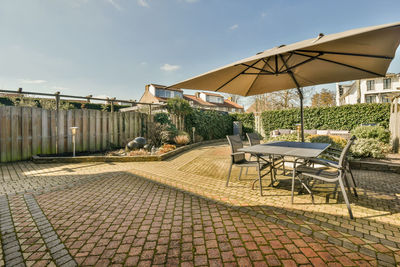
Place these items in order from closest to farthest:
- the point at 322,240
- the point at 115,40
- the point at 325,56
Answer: the point at 322,240
the point at 325,56
the point at 115,40

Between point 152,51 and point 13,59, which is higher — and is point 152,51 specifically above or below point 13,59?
above

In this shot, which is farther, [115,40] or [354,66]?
[115,40]

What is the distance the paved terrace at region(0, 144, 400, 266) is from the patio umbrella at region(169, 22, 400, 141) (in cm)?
212

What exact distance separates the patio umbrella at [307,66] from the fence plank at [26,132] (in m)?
5.70

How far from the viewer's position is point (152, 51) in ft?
34.6

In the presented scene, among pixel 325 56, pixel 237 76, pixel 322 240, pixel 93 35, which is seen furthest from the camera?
pixel 93 35

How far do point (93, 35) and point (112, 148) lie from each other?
4834 millimetres

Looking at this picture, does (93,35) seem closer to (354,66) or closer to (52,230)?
(52,230)

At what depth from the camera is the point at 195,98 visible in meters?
37.8

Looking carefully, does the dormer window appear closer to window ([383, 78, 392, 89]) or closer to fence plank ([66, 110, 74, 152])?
window ([383, 78, 392, 89])

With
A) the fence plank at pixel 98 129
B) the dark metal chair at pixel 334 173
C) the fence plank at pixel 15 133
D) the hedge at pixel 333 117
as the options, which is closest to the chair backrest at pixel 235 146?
the dark metal chair at pixel 334 173

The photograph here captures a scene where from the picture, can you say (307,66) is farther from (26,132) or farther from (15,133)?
(15,133)

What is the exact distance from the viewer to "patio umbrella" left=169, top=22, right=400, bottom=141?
245cm

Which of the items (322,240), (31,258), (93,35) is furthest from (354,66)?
(93,35)
